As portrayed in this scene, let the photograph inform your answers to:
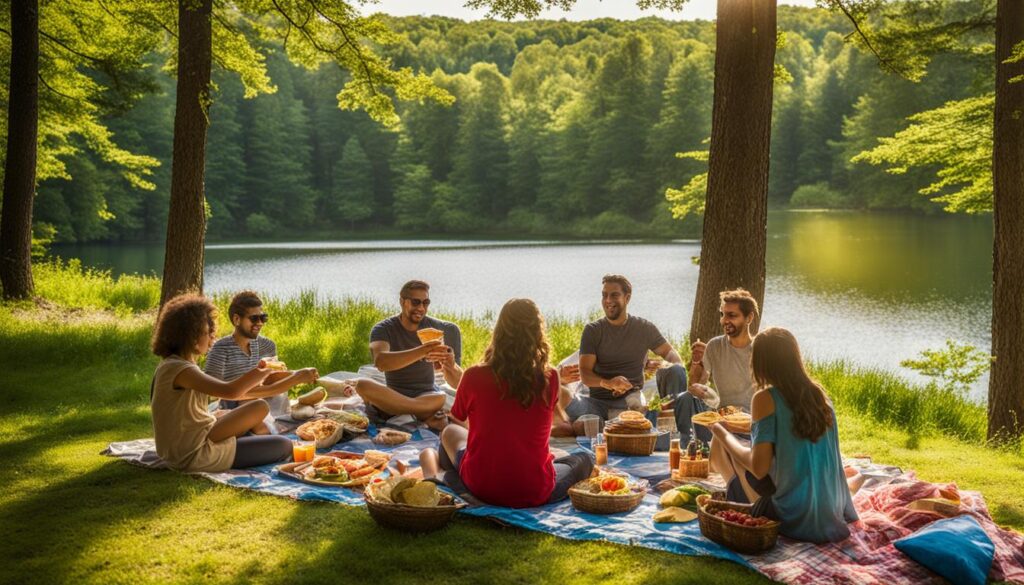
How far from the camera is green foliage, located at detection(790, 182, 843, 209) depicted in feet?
186

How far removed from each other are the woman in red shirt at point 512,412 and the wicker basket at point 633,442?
145 cm

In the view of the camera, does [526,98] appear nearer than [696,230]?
No

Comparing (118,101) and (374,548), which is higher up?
(118,101)

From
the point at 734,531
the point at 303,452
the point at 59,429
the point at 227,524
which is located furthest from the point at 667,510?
the point at 59,429

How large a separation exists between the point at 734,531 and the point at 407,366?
3.63 meters

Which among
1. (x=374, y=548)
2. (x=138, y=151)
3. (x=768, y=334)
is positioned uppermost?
(x=138, y=151)

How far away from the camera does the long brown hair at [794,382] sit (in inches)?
167

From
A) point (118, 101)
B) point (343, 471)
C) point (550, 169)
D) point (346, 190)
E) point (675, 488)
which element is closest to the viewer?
point (675, 488)

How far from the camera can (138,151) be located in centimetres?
5031

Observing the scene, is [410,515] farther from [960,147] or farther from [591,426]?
[960,147]

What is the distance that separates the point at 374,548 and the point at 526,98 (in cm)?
6367

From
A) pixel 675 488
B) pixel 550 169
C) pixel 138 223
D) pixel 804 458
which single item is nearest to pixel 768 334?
pixel 804 458

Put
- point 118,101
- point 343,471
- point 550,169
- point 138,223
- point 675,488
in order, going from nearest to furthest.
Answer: point 675,488 < point 343,471 < point 118,101 < point 138,223 < point 550,169

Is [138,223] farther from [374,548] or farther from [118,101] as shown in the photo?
[374,548]
